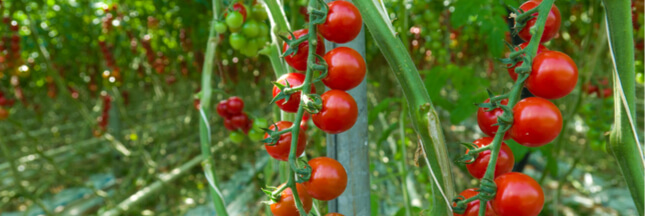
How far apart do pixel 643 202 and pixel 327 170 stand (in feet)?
1.10

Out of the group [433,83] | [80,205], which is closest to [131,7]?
[80,205]

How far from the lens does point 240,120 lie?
3.21 ft

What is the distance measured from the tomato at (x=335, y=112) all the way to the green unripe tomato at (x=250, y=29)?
460 millimetres

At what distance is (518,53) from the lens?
35cm

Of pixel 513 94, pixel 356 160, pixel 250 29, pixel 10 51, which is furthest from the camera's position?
pixel 10 51

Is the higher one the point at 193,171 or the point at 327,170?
the point at 327,170

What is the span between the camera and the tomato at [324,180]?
394 millimetres

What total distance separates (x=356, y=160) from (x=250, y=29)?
34 cm

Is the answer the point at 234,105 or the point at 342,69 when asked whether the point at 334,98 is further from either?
the point at 234,105

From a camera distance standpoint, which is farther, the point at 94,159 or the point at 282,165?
the point at 94,159

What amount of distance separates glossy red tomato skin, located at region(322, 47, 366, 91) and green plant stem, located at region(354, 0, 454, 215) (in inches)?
1.5

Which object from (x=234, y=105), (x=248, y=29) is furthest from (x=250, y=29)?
(x=234, y=105)

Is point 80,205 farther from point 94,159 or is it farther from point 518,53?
point 518,53

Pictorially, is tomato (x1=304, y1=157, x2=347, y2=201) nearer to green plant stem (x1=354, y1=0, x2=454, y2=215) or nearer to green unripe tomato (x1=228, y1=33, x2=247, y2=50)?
green plant stem (x1=354, y1=0, x2=454, y2=215)
